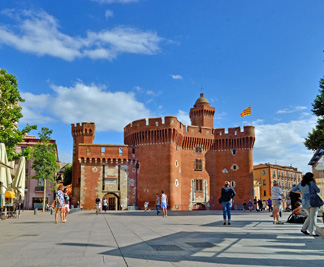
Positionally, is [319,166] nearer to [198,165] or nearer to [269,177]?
[198,165]

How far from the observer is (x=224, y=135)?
5544 centimetres

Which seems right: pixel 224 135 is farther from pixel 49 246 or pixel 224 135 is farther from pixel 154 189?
pixel 49 246

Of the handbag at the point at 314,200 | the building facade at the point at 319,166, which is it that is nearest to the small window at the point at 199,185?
the building facade at the point at 319,166

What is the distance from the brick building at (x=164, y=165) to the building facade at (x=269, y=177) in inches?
1179

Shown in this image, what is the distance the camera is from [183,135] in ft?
172

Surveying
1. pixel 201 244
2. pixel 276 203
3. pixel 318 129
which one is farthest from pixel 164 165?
pixel 201 244

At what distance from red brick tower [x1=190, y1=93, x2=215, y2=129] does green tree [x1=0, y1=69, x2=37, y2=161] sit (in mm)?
38258

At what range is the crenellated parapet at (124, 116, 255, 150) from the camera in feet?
159

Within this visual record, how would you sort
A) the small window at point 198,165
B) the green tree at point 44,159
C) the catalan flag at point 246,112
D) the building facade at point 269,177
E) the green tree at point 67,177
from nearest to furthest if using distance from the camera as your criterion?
1. the green tree at point 44,159
2. the small window at point 198,165
3. the catalan flag at point 246,112
4. the green tree at point 67,177
5. the building facade at point 269,177

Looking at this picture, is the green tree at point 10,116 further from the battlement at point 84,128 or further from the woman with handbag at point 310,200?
the battlement at point 84,128

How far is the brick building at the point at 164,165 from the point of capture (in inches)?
1857

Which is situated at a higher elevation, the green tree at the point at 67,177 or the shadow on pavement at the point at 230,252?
the green tree at the point at 67,177

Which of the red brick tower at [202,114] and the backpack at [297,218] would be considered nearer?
the backpack at [297,218]

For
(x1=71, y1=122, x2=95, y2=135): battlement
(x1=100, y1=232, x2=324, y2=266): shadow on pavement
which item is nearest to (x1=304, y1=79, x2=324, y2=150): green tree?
(x1=100, y1=232, x2=324, y2=266): shadow on pavement
